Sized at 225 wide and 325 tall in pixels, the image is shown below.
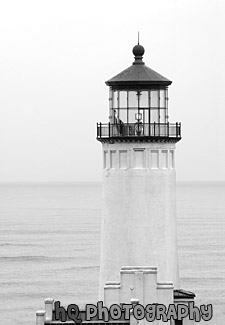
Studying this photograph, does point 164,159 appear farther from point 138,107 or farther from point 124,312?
point 124,312

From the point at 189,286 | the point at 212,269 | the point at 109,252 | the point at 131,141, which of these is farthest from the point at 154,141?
the point at 212,269

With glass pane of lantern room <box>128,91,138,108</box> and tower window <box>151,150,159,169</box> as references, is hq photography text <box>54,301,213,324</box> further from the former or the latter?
glass pane of lantern room <box>128,91,138,108</box>

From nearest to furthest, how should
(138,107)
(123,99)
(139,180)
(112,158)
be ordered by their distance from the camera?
(139,180) < (112,158) < (138,107) < (123,99)

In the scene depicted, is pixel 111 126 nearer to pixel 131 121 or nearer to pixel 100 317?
pixel 131 121

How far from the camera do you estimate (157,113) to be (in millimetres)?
28500

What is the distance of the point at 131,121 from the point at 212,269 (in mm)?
42824

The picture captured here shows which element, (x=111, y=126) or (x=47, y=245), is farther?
(x=47, y=245)

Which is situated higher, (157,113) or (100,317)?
(157,113)

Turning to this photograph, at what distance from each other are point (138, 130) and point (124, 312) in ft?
15.4

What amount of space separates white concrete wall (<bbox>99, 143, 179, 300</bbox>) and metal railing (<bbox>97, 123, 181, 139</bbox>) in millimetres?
263

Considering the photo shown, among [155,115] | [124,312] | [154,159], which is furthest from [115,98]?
[124,312]

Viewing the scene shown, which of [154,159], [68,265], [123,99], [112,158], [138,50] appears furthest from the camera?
[68,265]

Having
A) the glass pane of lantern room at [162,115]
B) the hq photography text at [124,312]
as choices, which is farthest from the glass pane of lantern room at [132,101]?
the hq photography text at [124,312]

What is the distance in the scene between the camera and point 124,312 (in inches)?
1022
